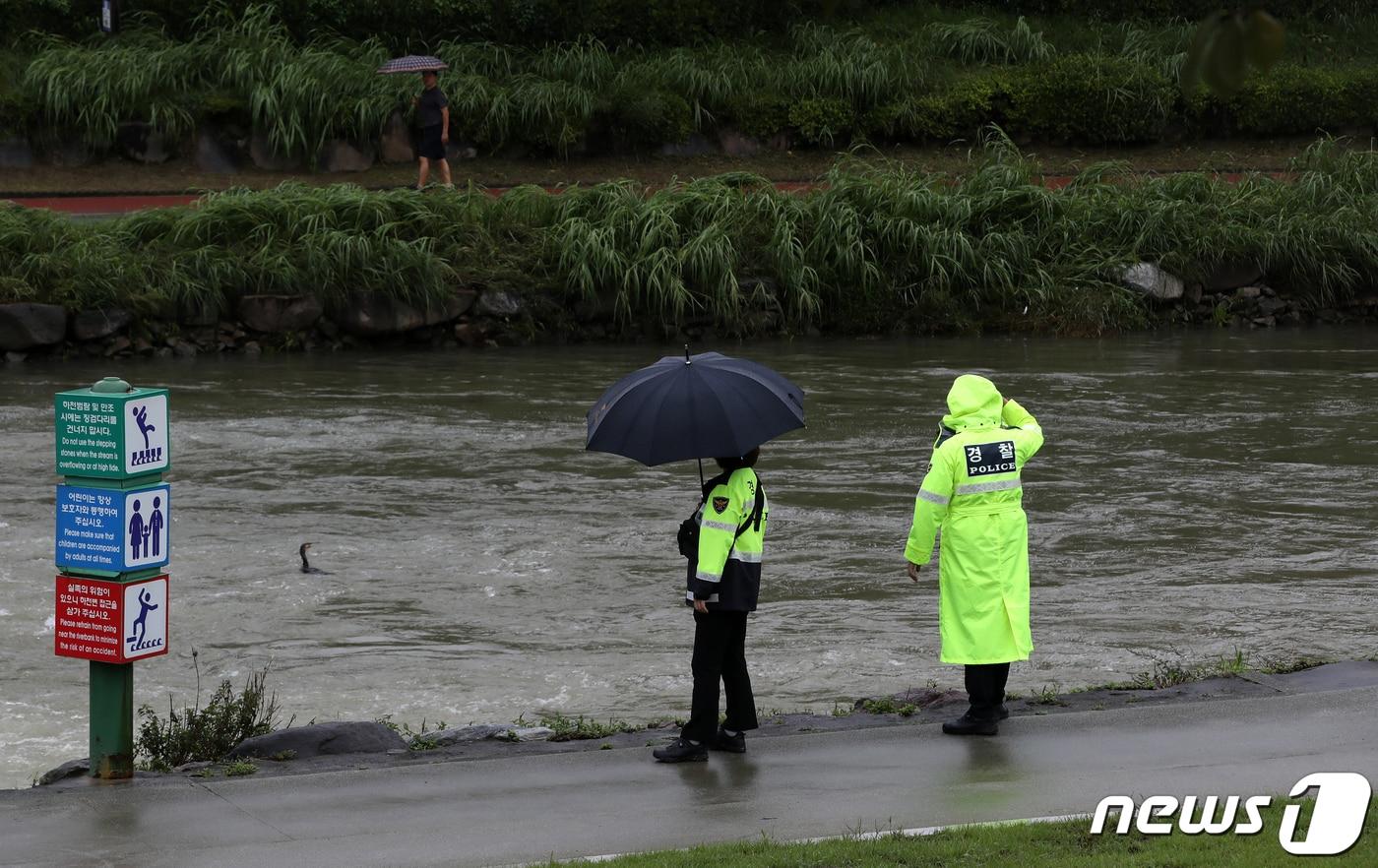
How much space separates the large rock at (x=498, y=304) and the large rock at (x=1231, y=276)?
9586mm

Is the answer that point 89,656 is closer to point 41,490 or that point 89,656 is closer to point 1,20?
point 41,490

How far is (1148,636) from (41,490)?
913 centimetres

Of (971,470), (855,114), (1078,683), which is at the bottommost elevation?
(1078,683)

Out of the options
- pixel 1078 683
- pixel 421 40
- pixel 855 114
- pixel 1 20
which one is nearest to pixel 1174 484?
pixel 1078 683

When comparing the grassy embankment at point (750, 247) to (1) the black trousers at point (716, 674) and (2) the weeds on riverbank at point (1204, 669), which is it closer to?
(2) the weeds on riverbank at point (1204, 669)

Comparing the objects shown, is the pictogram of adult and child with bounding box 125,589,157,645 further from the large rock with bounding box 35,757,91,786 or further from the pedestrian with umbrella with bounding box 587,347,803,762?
the pedestrian with umbrella with bounding box 587,347,803,762

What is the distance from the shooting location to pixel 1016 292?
24641 mm

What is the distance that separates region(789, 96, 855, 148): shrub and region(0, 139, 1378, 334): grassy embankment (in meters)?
3.51

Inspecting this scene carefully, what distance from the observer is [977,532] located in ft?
26.3

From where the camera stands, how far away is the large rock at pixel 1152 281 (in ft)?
82.1

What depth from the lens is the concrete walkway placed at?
6.41 meters

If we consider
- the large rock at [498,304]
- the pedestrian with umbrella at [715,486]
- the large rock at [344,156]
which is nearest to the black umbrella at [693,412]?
the pedestrian with umbrella at [715,486]

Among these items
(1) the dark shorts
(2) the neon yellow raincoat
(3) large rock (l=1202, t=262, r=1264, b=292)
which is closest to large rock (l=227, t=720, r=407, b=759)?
(2) the neon yellow raincoat

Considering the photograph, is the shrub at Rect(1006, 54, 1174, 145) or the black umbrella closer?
the black umbrella
